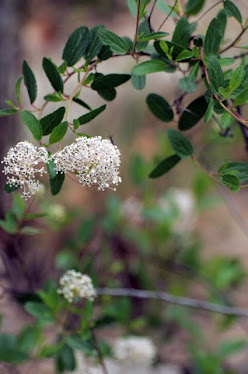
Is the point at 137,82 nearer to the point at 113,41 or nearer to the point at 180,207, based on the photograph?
the point at 113,41

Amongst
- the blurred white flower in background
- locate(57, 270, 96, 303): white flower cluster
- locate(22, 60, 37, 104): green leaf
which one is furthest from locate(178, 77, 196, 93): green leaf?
the blurred white flower in background

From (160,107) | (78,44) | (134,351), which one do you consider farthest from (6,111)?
(134,351)

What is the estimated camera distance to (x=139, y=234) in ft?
6.61

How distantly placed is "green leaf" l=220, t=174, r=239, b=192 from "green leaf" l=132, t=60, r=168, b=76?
224mm

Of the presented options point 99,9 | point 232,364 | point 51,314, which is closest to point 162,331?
point 232,364

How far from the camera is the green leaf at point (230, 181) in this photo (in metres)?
0.80

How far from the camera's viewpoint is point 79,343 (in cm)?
111

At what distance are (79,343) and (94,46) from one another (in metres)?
0.67

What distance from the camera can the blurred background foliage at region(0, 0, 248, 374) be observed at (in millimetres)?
→ 1714

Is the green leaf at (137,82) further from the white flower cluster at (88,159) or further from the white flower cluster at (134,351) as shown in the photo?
the white flower cluster at (134,351)

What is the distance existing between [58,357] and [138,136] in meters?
2.00

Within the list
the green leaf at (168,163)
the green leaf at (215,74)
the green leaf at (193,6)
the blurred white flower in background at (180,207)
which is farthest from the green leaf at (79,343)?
the blurred white flower in background at (180,207)

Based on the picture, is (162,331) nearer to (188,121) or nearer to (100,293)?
(100,293)

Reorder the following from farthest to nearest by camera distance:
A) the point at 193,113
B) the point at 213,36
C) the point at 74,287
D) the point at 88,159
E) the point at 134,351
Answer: the point at 134,351 < the point at 74,287 < the point at 193,113 < the point at 213,36 < the point at 88,159
